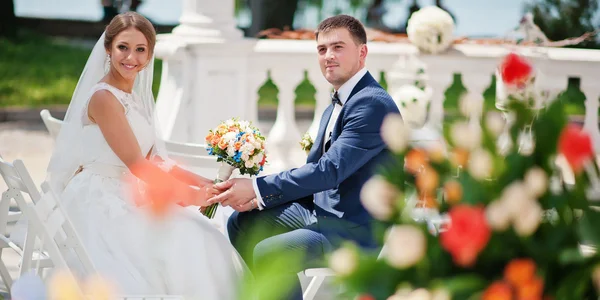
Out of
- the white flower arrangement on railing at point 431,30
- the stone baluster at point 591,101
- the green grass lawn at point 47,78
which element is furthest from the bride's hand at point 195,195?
the green grass lawn at point 47,78

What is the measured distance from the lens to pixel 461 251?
4.08 feet

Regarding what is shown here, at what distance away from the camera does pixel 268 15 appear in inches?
649

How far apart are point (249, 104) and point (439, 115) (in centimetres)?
137

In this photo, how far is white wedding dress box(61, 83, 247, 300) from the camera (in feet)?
11.3

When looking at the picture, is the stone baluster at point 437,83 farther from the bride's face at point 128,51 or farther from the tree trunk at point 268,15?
the tree trunk at point 268,15

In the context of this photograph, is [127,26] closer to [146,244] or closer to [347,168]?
[146,244]

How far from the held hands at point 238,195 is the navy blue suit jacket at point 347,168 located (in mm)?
77

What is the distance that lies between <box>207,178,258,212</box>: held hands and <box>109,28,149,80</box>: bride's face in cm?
64

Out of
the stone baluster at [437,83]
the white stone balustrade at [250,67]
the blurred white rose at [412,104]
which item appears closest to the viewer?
the blurred white rose at [412,104]

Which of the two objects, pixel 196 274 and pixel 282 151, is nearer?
pixel 196 274

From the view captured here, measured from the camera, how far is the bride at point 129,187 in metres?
3.45

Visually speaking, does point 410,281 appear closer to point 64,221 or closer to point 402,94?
point 64,221

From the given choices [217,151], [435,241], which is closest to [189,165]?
[217,151]

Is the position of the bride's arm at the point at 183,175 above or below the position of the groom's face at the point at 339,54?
below
